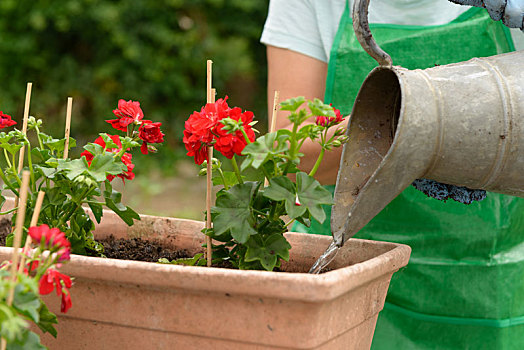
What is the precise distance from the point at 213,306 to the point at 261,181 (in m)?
0.20

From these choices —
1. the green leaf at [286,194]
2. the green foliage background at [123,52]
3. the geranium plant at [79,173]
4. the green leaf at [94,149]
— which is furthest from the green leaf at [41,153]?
the green foliage background at [123,52]

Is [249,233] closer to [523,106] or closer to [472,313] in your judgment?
[523,106]

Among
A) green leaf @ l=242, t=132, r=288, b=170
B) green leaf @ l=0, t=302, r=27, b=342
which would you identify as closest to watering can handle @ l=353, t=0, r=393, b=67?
green leaf @ l=242, t=132, r=288, b=170

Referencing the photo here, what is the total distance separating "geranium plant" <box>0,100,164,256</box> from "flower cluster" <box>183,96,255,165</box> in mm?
119

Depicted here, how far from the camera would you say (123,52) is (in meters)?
4.18

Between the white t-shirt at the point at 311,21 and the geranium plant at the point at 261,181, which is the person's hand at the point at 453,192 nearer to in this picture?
the geranium plant at the point at 261,181

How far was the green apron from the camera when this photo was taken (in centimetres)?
128

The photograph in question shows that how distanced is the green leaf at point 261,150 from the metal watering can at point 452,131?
4.2 inches

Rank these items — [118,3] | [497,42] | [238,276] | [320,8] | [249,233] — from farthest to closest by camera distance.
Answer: [118,3] → [320,8] → [497,42] → [249,233] → [238,276]

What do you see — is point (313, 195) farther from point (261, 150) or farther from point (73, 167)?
point (73, 167)

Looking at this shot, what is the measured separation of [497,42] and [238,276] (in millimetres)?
836

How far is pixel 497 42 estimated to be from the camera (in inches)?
49.3

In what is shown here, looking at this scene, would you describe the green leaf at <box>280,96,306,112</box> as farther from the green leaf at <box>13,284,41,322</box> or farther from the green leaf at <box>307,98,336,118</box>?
the green leaf at <box>13,284,41,322</box>

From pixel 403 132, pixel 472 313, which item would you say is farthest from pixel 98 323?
pixel 472 313
